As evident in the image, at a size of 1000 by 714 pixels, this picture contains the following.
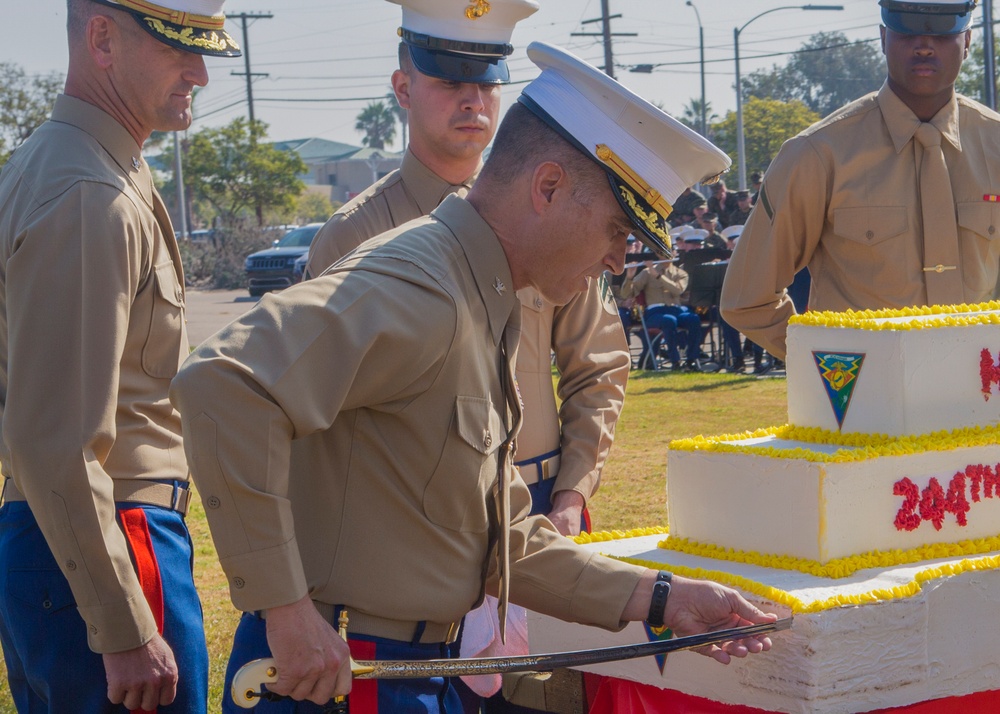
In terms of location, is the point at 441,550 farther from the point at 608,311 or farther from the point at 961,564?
the point at 608,311

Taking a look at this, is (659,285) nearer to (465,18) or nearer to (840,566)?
(465,18)

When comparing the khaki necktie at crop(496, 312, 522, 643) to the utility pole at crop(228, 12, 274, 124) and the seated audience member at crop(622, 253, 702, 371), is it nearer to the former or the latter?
the seated audience member at crop(622, 253, 702, 371)

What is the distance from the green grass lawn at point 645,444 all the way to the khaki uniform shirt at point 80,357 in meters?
2.50

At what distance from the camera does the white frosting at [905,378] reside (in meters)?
2.71

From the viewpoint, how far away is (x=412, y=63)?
11.0 ft

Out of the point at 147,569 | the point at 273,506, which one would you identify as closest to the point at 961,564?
the point at 273,506

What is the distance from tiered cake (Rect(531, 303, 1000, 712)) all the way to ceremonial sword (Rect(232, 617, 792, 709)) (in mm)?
171

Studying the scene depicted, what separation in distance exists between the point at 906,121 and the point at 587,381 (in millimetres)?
1361

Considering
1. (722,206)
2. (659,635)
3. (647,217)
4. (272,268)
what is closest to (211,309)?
(272,268)

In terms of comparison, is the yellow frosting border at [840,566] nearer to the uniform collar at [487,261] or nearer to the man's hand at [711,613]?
the man's hand at [711,613]

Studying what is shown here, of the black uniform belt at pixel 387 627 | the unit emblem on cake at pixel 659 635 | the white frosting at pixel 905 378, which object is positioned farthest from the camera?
the white frosting at pixel 905 378

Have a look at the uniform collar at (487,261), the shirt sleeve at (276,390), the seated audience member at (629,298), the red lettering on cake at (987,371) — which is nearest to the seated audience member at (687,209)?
the seated audience member at (629,298)

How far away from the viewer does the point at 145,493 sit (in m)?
2.54

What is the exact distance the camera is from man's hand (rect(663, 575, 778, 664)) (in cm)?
237
